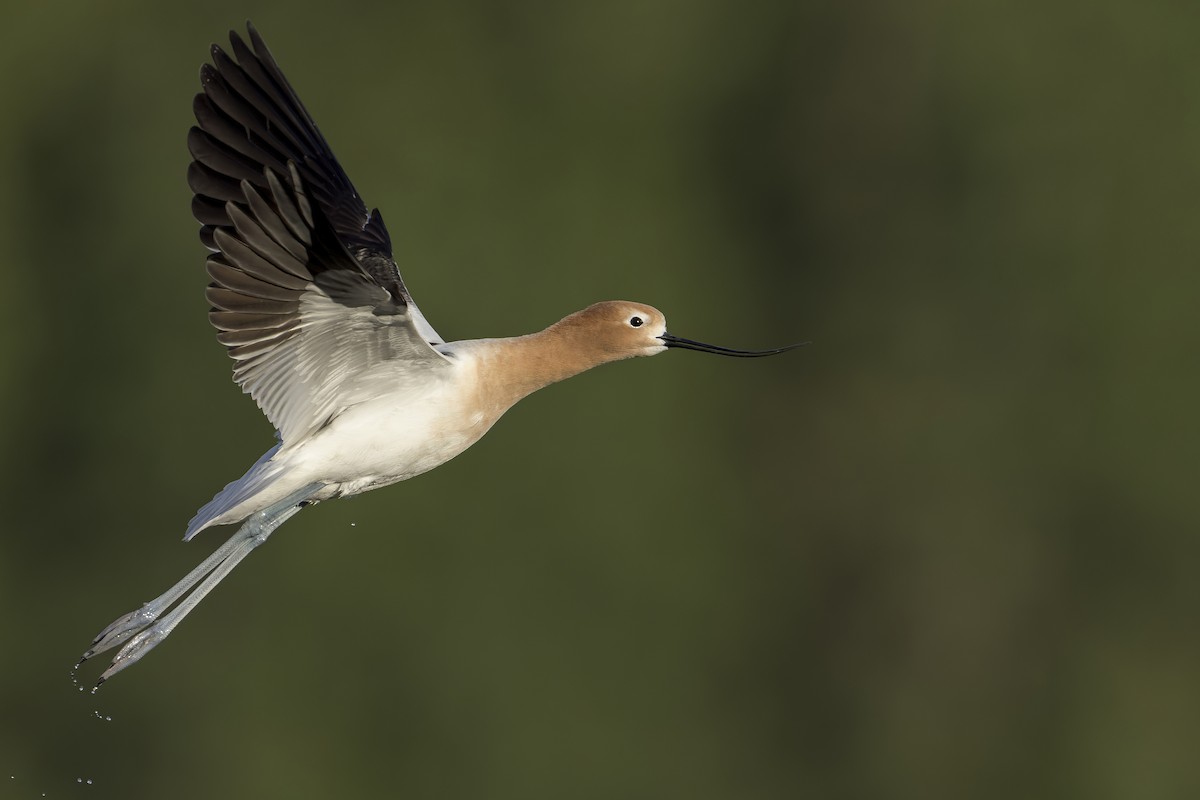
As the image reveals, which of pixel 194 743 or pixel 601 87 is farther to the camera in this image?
pixel 601 87

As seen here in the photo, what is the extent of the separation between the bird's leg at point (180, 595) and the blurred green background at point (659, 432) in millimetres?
8420

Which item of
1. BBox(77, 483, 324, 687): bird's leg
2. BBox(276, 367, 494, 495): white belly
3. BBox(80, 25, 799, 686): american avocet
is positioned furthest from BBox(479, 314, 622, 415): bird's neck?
BBox(77, 483, 324, 687): bird's leg

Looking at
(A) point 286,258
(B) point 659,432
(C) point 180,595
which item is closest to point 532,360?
(A) point 286,258

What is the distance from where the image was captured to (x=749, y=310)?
23953 millimetres

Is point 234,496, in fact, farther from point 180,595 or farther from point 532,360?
point 532,360

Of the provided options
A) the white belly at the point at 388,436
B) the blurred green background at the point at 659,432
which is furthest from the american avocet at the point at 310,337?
Answer: the blurred green background at the point at 659,432

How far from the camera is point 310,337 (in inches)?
295

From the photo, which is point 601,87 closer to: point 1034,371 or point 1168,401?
point 1034,371

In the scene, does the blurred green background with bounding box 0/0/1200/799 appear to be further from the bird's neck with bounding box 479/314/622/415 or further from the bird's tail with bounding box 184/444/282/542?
the bird's tail with bounding box 184/444/282/542

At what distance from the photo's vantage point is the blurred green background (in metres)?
17.2

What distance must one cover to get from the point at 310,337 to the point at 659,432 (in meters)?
11.8

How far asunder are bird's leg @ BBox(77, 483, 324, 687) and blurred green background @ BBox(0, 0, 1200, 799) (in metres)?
8.42

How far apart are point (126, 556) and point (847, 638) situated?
9.11 metres

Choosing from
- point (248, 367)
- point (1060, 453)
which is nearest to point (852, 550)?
point (1060, 453)
